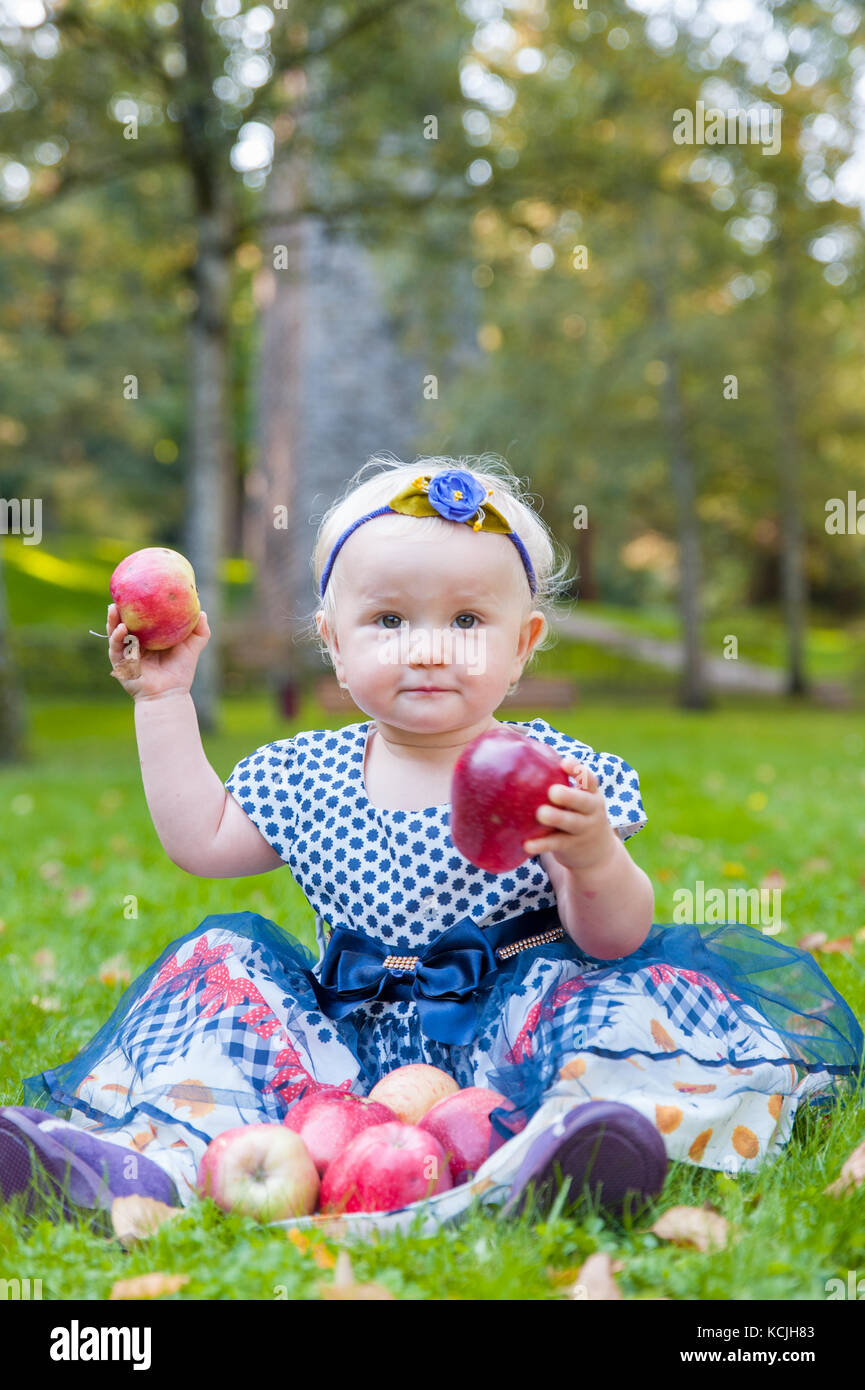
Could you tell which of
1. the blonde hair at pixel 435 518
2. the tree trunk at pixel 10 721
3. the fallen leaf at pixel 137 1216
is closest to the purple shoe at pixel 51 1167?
the fallen leaf at pixel 137 1216

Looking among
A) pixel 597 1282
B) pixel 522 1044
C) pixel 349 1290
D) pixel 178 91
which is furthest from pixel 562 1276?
pixel 178 91

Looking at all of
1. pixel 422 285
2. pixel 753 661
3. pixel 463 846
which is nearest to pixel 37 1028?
pixel 463 846

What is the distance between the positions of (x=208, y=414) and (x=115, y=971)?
9.31m

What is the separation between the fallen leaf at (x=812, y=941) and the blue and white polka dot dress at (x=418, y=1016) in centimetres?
112

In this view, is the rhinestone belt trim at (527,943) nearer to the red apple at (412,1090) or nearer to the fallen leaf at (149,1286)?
the red apple at (412,1090)

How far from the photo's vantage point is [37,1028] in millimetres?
3168

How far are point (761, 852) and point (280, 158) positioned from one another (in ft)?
29.3

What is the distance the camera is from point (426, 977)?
96.9 inches

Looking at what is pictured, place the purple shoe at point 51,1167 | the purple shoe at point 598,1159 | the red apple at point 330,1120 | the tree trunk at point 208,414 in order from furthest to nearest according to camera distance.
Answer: the tree trunk at point 208,414
the red apple at point 330,1120
the purple shoe at point 51,1167
the purple shoe at point 598,1159

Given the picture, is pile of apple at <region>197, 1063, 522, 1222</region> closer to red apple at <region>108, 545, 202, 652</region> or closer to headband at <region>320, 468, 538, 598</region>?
red apple at <region>108, 545, 202, 652</region>

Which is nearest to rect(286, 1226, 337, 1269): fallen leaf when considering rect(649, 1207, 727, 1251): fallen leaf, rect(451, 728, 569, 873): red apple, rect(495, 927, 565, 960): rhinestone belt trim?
rect(649, 1207, 727, 1251): fallen leaf

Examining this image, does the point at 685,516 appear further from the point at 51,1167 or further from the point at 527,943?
the point at 51,1167

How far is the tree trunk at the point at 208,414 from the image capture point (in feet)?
40.0

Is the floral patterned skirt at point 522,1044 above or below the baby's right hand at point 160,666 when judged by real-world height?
below
